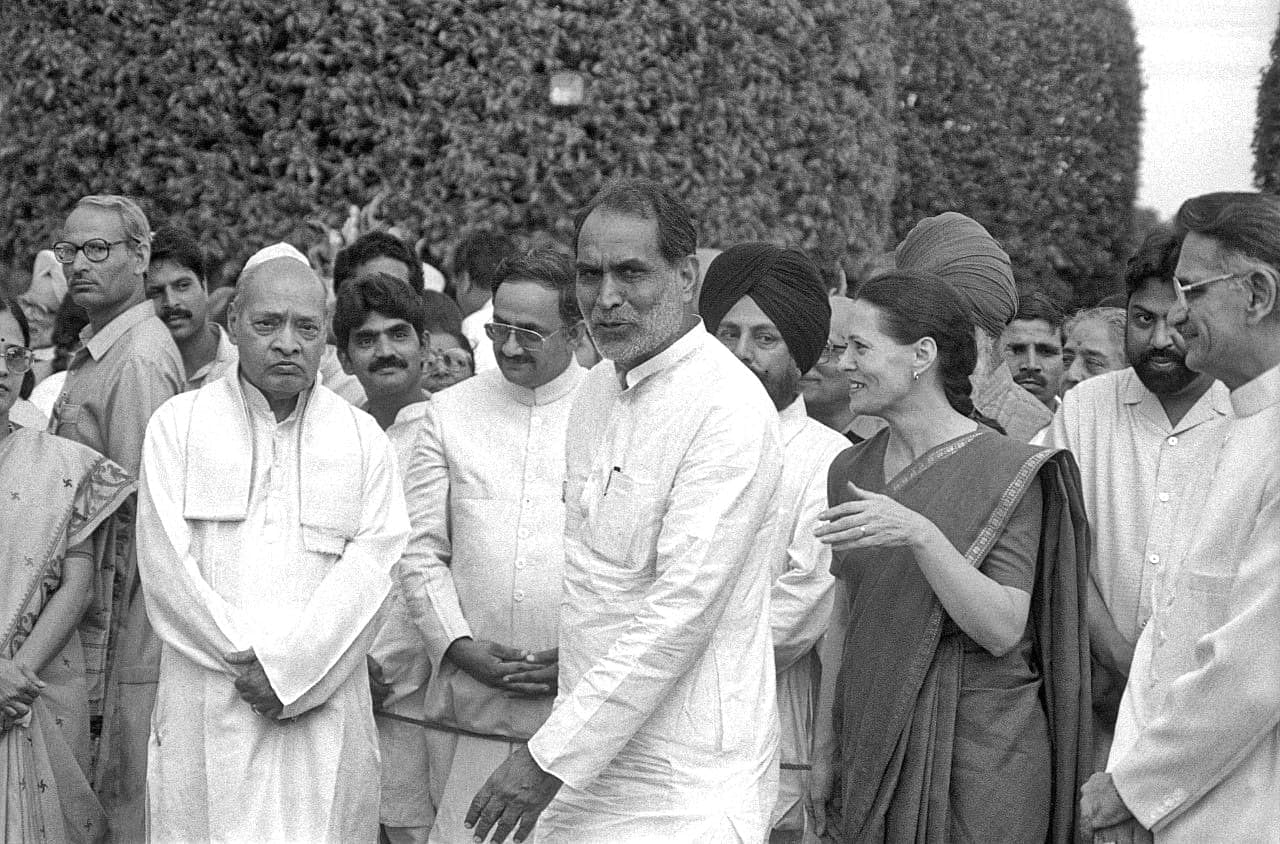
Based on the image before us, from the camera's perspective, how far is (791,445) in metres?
5.18

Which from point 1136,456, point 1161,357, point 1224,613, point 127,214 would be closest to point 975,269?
point 1161,357

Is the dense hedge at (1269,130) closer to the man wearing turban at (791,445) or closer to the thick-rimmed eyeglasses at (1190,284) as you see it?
the man wearing turban at (791,445)

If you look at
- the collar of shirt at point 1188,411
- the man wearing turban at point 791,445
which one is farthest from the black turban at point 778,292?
the collar of shirt at point 1188,411

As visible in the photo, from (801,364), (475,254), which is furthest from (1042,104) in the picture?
(801,364)

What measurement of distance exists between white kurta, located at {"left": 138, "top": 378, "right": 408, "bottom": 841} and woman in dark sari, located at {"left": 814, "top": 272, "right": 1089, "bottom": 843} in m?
1.36

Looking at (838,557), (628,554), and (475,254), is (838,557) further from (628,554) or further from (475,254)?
(475,254)

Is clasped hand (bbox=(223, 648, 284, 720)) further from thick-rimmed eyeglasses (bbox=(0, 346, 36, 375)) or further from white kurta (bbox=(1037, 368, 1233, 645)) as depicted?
white kurta (bbox=(1037, 368, 1233, 645))

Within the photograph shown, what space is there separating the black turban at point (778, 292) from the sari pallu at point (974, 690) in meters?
1.18

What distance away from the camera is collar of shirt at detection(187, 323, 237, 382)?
6.44 m

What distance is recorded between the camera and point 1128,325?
15.6ft

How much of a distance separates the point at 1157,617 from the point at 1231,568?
278 millimetres

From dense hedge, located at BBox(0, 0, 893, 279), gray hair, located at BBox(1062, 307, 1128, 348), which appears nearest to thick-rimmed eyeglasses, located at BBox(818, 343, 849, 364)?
gray hair, located at BBox(1062, 307, 1128, 348)

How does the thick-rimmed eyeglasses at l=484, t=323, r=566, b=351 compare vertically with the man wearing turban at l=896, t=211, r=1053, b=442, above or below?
below

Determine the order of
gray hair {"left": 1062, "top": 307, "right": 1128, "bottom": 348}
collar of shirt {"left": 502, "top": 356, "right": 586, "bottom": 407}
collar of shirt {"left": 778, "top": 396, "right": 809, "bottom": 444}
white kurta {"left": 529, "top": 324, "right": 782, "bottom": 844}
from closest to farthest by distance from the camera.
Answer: white kurta {"left": 529, "top": 324, "right": 782, "bottom": 844} → collar of shirt {"left": 778, "top": 396, "right": 809, "bottom": 444} → collar of shirt {"left": 502, "top": 356, "right": 586, "bottom": 407} → gray hair {"left": 1062, "top": 307, "right": 1128, "bottom": 348}
